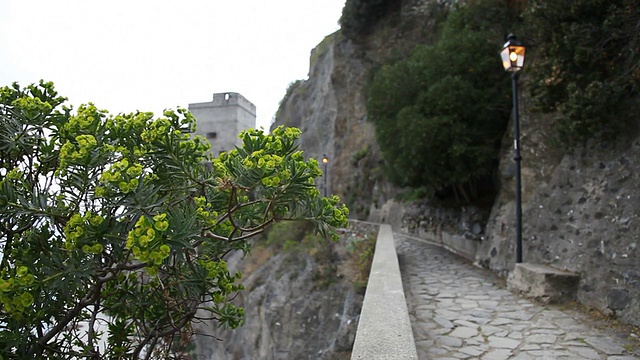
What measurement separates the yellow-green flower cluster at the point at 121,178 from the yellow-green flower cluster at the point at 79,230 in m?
0.17

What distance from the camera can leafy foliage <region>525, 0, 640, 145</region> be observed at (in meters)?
5.43

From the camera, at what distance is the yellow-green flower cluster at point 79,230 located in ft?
7.16

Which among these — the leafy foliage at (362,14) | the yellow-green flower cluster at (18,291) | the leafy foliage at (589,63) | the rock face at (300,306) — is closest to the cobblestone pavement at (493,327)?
the rock face at (300,306)

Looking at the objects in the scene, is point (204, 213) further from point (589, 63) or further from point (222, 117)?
point (222, 117)

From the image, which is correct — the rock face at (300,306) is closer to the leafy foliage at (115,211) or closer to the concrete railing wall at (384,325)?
the concrete railing wall at (384,325)

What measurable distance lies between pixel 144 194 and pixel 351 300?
6628 mm

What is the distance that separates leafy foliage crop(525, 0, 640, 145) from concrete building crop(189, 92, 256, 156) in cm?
3093

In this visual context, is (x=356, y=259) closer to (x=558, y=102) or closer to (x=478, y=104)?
(x=478, y=104)

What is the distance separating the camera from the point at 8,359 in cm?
231

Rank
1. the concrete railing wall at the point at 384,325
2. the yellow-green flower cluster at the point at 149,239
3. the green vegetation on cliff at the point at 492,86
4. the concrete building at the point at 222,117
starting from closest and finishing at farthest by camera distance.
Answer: the yellow-green flower cluster at the point at 149,239 < the concrete railing wall at the point at 384,325 < the green vegetation on cliff at the point at 492,86 < the concrete building at the point at 222,117

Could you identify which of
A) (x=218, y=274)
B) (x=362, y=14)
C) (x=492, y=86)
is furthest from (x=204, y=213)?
(x=362, y=14)

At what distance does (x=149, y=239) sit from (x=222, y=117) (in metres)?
35.5

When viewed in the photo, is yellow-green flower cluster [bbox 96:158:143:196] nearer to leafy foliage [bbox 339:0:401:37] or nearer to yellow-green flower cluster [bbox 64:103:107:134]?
yellow-green flower cluster [bbox 64:103:107:134]

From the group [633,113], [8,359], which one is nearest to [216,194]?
[8,359]
